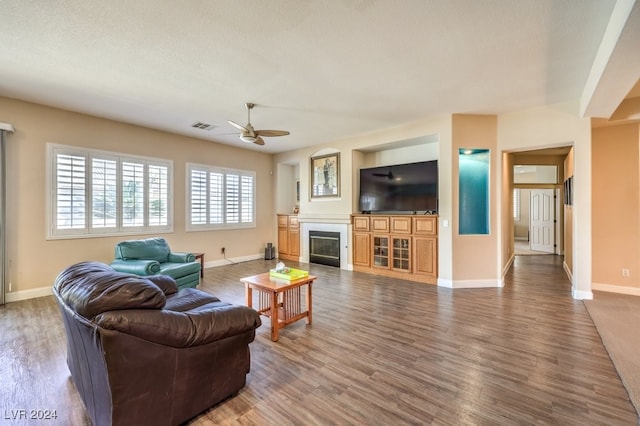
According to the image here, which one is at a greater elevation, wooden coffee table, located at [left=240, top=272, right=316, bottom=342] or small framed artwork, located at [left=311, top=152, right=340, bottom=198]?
small framed artwork, located at [left=311, top=152, right=340, bottom=198]

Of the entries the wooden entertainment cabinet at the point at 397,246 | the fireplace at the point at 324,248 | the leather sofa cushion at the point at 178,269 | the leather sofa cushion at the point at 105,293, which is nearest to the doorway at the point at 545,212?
the wooden entertainment cabinet at the point at 397,246

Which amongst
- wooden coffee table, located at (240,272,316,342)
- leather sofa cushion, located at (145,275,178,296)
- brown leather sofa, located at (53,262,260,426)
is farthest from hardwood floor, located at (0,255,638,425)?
leather sofa cushion, located at (145,275,178,296)

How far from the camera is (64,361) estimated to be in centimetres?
237

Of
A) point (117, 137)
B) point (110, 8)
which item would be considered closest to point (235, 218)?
point (117, 137)

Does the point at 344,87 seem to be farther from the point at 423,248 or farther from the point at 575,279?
the point at 575,279

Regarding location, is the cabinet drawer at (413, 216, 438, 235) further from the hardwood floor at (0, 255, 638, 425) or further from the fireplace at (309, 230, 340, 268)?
the fireplace at (309, 230, 340, 268)

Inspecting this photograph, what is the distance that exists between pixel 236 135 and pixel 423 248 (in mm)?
4327

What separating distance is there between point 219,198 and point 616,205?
24.0 feet

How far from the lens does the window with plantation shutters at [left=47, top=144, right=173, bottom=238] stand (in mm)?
4324

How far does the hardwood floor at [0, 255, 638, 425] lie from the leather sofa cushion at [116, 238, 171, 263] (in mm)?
1012

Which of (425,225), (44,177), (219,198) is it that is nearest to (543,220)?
(425,225)

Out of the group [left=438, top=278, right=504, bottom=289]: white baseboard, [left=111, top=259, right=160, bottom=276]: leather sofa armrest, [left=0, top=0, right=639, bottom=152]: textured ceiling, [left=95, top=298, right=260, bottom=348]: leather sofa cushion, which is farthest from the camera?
[left=438, top=278, right=504, bottom=289]: white baseboard

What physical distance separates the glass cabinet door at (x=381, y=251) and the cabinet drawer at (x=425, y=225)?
654mm

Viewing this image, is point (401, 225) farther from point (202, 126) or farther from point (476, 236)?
point (202, 126)
